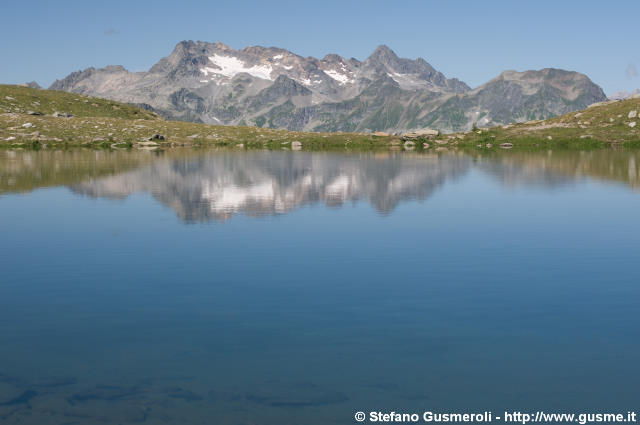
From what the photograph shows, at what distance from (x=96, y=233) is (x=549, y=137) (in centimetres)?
11547

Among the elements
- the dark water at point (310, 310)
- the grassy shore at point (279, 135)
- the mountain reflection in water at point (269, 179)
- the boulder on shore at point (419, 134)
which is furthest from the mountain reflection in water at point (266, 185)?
the boulder on shore at point (419, 134)

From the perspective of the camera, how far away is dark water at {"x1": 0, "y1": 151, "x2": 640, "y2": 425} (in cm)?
1222

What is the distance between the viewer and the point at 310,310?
17609mm

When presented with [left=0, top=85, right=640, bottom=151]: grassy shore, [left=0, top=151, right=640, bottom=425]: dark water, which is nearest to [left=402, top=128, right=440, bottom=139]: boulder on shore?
[left=0, top=85, right=640, bottom=151]: grassy shore

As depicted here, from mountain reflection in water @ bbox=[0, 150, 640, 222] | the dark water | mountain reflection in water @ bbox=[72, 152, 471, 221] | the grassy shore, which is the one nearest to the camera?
the dark water

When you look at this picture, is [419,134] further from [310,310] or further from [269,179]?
[310,310]

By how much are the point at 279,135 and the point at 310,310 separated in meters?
131

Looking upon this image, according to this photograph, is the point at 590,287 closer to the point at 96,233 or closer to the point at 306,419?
the point at 306,419

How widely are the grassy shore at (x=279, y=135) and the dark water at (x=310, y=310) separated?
289ft

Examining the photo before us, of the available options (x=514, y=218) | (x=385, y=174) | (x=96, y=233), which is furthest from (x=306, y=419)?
(x=385, y=174)

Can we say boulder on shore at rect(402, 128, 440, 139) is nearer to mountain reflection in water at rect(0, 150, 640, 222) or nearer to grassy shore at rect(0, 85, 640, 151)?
grassy shore at rect(0, 85, 640, 151)

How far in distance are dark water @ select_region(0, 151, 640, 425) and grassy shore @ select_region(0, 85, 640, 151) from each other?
88010 millimetres

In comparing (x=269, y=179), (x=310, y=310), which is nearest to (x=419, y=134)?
(x=269, y=179)

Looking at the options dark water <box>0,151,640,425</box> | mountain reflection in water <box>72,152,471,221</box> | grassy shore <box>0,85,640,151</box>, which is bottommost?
dark water <box>0,151,640,425</box>
